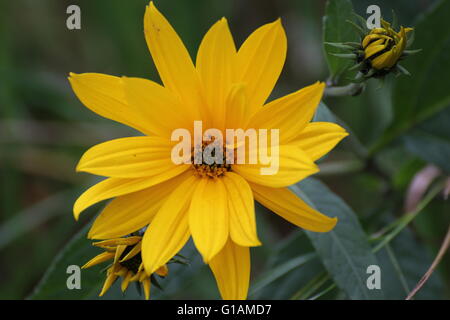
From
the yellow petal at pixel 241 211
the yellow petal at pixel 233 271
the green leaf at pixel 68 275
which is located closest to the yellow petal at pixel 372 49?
the yellow petal at pixel 241 211

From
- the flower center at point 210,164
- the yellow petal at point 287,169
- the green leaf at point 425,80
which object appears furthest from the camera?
the green leaf at point 425,80

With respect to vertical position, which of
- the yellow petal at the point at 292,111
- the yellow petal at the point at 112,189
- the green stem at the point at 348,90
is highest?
the green stem at the point at 348,90

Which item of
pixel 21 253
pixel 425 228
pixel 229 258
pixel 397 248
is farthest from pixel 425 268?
pixel 21 253

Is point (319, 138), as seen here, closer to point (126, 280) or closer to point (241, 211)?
point (241, 211)

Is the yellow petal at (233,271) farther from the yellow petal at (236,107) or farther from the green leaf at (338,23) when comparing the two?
the green leaf at (338,23)

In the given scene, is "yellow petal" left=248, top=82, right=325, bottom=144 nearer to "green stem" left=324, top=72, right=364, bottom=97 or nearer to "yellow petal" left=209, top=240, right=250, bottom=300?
"green stem" left=324, top=72, right=364, bottom=97

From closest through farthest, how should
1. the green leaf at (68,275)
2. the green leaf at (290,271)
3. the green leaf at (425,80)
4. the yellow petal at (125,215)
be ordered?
the yellow petal at (125,215), the green leaf at (68,275), the green leaf at (290,271), the green leaf at (425,80)

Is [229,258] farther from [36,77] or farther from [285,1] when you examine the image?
[285,1]

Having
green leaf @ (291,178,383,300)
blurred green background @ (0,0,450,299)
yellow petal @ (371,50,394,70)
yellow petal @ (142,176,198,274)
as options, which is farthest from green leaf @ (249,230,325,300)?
yellow petal @ (371,50,394,70)

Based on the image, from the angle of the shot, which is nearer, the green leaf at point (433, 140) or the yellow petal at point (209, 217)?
the yellow petal at point (209, 217)
